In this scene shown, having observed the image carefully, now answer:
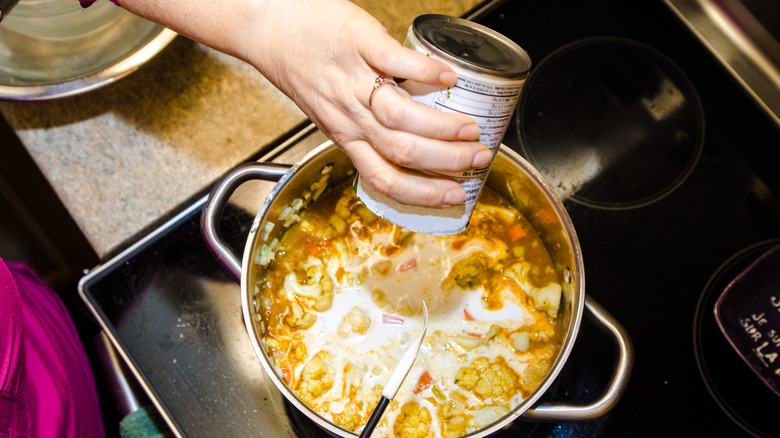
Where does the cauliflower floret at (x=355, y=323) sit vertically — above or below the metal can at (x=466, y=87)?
below

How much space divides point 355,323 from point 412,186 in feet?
1.11

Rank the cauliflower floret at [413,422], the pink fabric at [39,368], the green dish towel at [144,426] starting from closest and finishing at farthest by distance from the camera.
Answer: the pink fabric at [39,368], the cauliflower floret at [413,422], the green dish towel at [144,426]

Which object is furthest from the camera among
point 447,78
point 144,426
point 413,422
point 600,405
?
point 144,426

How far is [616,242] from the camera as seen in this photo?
35.6 inches

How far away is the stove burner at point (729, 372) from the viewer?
85cm

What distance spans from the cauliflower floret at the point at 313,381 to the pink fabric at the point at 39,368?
33cm

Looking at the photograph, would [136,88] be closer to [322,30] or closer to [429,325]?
[322,30]

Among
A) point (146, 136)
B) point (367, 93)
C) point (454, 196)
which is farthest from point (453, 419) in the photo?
point (146, 136)

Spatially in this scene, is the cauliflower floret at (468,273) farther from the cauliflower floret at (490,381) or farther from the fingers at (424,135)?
the fingers at (424,135)

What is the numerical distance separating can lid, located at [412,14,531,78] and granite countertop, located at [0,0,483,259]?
1.41 ft

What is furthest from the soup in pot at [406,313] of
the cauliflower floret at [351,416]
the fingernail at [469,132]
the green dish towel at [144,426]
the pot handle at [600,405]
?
the fingernail at [469,132]

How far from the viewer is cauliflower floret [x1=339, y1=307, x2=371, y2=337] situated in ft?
2.79

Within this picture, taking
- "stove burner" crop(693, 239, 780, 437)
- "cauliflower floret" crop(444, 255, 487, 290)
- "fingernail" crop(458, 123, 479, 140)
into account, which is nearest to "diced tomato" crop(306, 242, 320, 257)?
"cauliflower floret" crop(444, 255, 487, 290)

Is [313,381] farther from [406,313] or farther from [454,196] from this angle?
[454,196]
